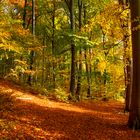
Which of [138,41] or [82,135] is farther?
[138,41]

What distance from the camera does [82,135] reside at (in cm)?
960

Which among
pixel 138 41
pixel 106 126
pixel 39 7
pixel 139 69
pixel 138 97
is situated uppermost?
pixel 39 7

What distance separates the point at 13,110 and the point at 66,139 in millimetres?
2837

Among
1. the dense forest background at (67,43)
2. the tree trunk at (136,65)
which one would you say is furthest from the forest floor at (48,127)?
the dense forest background at (67,43)

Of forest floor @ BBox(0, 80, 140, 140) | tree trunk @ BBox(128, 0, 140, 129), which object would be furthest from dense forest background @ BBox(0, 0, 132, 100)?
forest floor @ BBox(0, 80, 140, 140)

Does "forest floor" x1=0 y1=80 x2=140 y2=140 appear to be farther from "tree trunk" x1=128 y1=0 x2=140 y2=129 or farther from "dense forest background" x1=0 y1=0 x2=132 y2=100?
"dense forest background" x1=0 y1=0 x2=132 y2=100

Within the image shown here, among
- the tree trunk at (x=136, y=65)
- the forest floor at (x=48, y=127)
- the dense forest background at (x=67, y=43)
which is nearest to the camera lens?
the forest floor at (x=48, y=127)

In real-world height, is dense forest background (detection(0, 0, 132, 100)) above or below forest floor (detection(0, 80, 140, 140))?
above

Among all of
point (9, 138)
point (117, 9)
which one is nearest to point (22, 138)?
point (9, 138)

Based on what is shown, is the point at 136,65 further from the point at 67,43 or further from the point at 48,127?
the point at 67,43

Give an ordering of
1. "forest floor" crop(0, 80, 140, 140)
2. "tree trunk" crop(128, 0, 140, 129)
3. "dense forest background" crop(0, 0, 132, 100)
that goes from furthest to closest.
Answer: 1. "dense forest background" crop(0, 0, 132, 100)
2. "tree trunk" crop(128, 0, 140, 129)
3. "forest floor" crop(0, 80, 140, 140)

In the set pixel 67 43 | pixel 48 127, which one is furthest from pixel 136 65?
pixel 67 43

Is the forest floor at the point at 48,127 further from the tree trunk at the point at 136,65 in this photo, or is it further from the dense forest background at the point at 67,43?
the dense forest background at the point at 67,43

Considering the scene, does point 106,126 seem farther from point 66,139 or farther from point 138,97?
point 66,139
